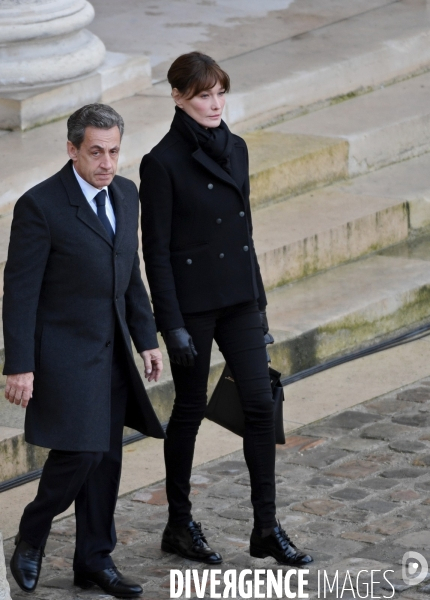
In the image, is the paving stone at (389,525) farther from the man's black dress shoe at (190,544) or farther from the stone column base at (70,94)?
the stone column base at (70,94)

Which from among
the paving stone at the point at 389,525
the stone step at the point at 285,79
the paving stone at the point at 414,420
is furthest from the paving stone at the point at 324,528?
the stone step at the point at 285,79

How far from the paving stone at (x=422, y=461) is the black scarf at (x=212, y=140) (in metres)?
1.76

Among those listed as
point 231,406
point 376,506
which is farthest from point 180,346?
point 376,506

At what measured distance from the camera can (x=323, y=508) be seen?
5293mm

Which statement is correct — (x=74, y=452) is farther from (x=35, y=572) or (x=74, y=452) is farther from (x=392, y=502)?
(x=392, y=502)

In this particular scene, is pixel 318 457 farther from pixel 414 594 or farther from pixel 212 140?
pixel 212 140

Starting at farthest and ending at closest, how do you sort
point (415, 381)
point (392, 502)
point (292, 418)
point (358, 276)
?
1. point (358, 276)
2. point (415, 381)
3. point (292, 418)
4. point (392, 502)

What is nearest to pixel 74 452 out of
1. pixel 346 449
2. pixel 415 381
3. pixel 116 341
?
pixel 116 341

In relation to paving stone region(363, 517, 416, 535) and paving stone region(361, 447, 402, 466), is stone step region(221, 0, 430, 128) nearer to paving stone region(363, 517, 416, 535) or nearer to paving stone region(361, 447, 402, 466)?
paving stone region(361, 447, 402, 466)

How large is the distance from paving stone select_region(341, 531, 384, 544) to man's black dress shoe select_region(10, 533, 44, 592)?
1200 mm

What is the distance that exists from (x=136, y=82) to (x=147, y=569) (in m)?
5.04

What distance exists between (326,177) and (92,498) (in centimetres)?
468

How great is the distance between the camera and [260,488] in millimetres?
4746

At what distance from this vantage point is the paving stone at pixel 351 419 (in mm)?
6262
